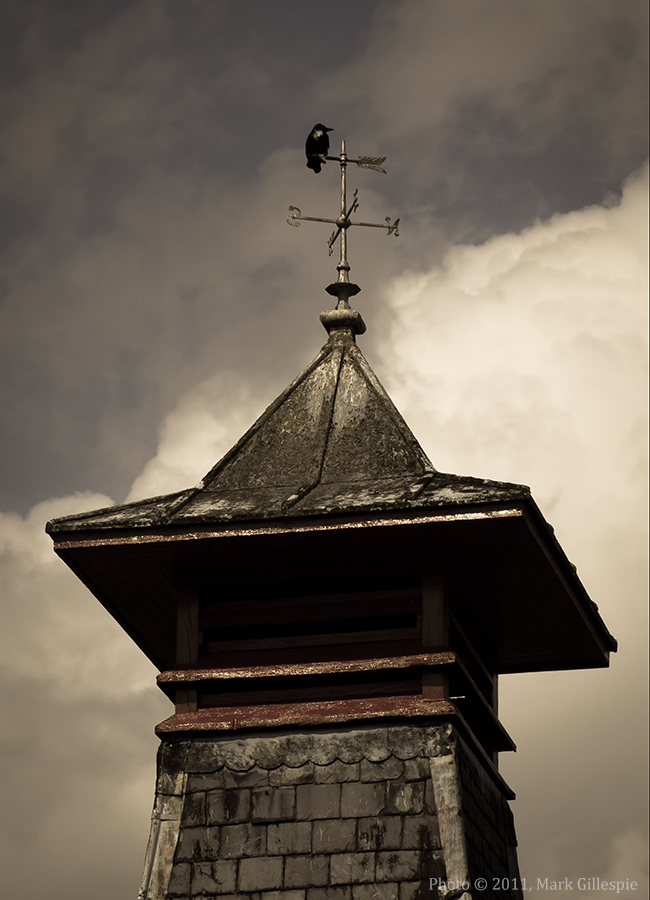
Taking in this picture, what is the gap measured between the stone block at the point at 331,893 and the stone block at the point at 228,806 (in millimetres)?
788

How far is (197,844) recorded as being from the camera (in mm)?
11812

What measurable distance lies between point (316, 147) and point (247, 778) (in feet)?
20.7

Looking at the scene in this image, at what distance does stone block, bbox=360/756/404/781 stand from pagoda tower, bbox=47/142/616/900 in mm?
21

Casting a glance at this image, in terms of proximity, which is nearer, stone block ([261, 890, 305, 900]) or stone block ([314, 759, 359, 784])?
stone block ([261, 890, 305, 900])

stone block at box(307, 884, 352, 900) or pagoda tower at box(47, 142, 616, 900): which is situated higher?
pagoda tower at box(47, 142, 616, 900)

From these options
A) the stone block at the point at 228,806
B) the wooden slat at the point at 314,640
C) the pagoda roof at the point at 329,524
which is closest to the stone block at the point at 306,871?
→ the stone block at the point at 228,806

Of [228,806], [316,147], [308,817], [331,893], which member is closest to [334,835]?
[308,817]

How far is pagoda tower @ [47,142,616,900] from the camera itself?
1165cm

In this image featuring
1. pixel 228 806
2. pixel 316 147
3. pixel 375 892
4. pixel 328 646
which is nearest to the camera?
pixel 375 892

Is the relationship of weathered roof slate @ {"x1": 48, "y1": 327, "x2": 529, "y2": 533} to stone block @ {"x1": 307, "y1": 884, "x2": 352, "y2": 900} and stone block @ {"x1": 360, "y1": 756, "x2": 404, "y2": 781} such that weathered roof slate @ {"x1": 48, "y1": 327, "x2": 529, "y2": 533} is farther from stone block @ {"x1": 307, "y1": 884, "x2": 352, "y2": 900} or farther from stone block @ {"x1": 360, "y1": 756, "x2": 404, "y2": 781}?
stone block @ {"x1": 307, "y1": 884, "x2": 352, "y2": 900}

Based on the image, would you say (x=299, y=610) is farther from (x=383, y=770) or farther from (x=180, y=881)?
(x=180, y=881)

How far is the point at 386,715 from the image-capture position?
1198cm

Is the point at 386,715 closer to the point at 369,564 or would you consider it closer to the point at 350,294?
the point at 369,564

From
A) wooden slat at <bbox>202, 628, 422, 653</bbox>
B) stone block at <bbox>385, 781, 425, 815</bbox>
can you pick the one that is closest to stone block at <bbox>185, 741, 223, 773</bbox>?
wooden slat at <bbox>202, 628, 422, 653</bbox>
